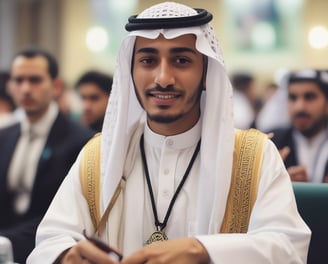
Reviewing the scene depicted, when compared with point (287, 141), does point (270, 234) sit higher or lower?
higher

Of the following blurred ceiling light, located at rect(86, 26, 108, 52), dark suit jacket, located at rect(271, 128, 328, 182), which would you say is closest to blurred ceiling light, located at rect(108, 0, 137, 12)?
blurred ceiling light, located at rect(86, 26, 108, 52)

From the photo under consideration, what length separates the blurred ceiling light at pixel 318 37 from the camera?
13398 millimetres

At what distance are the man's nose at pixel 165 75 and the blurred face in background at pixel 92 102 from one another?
3.58 m

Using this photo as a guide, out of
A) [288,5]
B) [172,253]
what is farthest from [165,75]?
[288,5]

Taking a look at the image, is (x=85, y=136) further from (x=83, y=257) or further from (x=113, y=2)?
(x=113, y=2)

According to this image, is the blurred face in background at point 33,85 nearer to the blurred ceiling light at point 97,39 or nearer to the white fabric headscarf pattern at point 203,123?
the white fabric headscarf pattern at point 203,123

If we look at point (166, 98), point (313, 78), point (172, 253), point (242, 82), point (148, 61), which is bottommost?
point (242, 82)

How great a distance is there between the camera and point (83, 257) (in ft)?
7.13

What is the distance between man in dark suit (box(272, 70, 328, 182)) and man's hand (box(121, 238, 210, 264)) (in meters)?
2.78

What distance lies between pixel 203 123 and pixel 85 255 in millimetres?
648

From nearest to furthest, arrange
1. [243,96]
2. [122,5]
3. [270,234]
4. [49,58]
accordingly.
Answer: [270,234]
[49,58]
[243,96]
[122,5]

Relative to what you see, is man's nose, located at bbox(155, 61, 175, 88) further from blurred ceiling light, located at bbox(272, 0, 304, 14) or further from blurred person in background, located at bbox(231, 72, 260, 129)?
blurred ceiling light, located at bbox(272, 0, 304, 14)

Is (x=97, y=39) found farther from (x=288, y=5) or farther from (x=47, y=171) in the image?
(x=47, y=171)

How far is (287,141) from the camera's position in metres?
5.02
